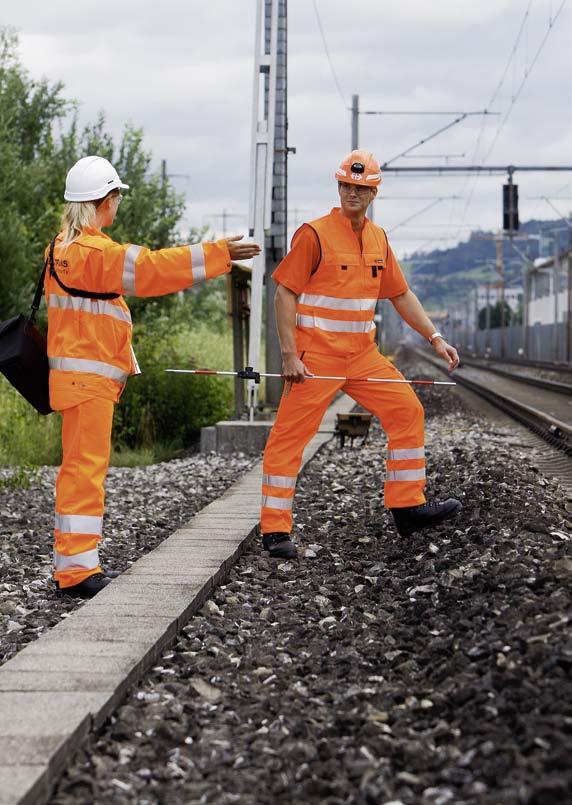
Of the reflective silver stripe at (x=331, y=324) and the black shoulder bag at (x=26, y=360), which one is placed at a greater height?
the reflective silver stripe at (x=331, y=324)

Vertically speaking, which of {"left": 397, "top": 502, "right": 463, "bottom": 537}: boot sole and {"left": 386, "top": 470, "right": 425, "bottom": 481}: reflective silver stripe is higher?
{"left": 386, "top": 470, "right": 425, "bottom": 481}: reflective silver stripe

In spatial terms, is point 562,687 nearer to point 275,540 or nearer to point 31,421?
point 275,540

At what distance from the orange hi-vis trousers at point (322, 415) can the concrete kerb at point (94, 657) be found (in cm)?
41

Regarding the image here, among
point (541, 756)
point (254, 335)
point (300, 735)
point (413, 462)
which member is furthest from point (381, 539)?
point (254, 335)

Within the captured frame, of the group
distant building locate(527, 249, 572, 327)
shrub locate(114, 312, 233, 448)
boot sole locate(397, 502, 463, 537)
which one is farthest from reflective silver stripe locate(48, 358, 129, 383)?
distant building locate(527, 249, 572, 327)

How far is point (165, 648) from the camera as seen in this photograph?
4.60 metres

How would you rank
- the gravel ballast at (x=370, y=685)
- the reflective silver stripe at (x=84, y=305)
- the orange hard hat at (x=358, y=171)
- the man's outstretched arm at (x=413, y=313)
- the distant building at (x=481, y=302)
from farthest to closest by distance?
the distant building at (x=481, y=302) → the man's outstretched arm at (x=413, y=313) → the orange hard hat at (x=358, y=171) → the reflective silver stripe at (x=84, y=305) → the gravel ballast at (x=370, y=685)

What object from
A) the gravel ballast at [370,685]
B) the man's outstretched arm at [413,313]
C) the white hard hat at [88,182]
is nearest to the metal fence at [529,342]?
the man's outstretched arm at [413,313]

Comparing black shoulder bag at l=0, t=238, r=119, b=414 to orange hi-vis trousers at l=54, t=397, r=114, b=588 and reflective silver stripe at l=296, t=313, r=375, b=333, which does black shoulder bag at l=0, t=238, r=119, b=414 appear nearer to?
orange hi-vis trousers at l=54, t=397, r=114, b=588

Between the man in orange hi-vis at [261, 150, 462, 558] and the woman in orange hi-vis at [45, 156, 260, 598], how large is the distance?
68cm

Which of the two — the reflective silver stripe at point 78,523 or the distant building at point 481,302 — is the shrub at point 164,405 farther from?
the distant building at point 481,302

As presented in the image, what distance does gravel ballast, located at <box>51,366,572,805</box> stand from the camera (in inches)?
126

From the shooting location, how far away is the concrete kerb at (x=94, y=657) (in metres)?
3.24

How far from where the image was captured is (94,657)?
4.17 metres
